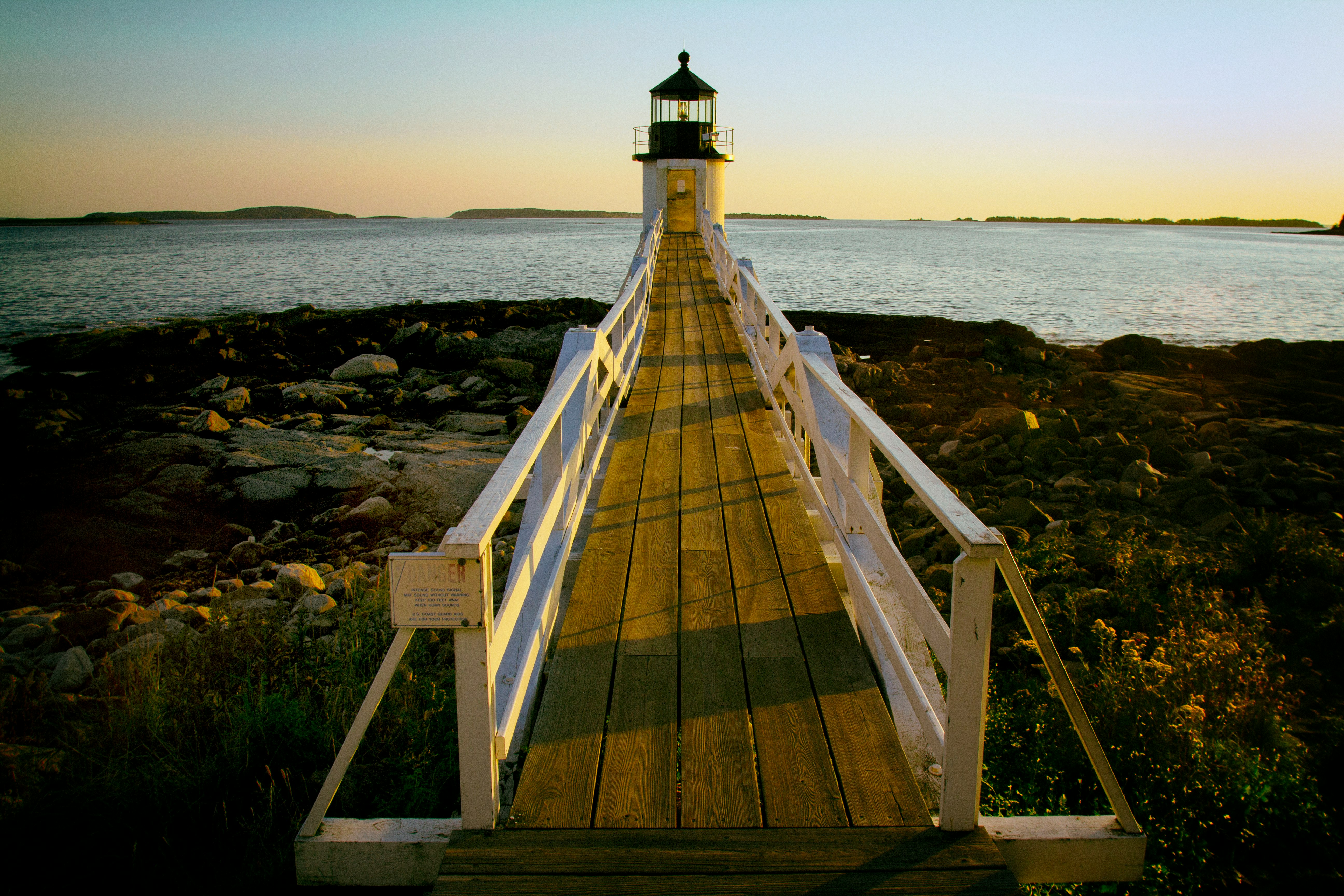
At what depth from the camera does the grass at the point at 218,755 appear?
3.24 meters

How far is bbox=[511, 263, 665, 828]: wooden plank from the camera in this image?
99.7 inches

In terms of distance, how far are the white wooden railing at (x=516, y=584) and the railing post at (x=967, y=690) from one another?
1.26 meters

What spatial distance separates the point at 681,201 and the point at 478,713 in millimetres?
28058

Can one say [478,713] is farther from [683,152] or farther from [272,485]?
[683,152]

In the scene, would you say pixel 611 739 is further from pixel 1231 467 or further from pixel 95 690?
pixel 1231 467

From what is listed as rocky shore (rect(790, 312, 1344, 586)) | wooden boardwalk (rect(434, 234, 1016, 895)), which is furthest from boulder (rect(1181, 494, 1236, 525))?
wooden boardwalk (rect(434, 234, 1016, 895))

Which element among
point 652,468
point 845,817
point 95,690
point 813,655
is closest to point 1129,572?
point 652,468

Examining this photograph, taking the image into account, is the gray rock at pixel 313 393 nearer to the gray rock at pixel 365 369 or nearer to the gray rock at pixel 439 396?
the gray rock at pixel 365 369

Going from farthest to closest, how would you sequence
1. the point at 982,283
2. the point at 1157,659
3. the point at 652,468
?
the point at 982,283 → the point at 652,468 → the point at 1157,659

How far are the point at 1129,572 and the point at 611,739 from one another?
5.29m

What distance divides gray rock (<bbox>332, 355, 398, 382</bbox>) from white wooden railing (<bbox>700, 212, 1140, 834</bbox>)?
15698mm

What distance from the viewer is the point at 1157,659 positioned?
4.65 metres

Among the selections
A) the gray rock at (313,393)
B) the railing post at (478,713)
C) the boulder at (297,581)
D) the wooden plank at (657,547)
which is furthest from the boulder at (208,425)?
the railing post at (478,713)

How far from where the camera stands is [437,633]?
5.66 meters
